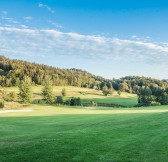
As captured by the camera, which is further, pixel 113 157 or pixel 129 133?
pixel 129 133

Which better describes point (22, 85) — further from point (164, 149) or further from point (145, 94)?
point (164, 149)

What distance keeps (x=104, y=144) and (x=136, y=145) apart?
5.26 ft

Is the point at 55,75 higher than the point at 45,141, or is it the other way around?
the point at 55,75

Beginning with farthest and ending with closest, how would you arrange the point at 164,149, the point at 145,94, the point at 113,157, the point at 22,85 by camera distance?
the point at 145,94, the point at 22,85, the point at 164,149, the point at 113,157

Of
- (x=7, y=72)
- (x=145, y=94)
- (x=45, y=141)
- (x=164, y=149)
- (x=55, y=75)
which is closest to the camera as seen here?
(x=164, y=149)

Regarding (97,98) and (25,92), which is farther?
(97,98)

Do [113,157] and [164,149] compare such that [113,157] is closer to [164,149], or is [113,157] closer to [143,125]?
[164,149]

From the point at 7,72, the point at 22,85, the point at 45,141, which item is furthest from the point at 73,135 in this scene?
the point at 7,72

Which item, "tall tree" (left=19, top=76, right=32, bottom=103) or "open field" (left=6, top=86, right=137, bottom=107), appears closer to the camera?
"tall tree" (left=19, top=76, right=32, bottom=103)

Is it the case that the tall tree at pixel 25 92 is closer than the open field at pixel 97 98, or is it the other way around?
the tall tree at pixel 25 92

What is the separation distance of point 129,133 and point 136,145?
347 centimetres

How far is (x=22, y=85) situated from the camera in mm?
98562

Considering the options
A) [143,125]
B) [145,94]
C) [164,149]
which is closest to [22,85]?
[145,94]

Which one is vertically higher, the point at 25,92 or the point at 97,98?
the point at 25,92
